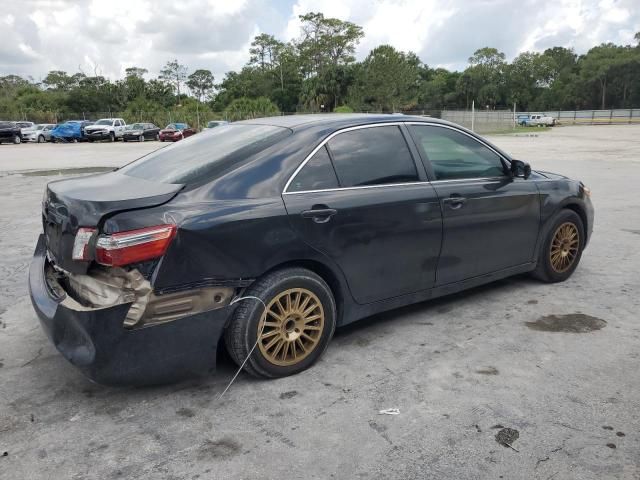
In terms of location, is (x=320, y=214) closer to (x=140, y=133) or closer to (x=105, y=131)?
(x=140, y=133)

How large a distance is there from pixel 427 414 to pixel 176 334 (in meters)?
1.39

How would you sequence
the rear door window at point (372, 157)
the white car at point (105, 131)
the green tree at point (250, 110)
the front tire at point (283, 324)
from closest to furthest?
the front tire at point (283, 324)
the rear door window at point (372, 157)
the white car at point (105, 131)
the green tree at point (250, 110)

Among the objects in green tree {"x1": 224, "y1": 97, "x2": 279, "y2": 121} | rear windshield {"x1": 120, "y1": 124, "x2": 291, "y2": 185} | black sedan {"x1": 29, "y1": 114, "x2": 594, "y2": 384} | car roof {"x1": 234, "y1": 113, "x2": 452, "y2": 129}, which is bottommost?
black sedan {"x1": 29, "y1": 114, "x2": 594, "y2": 384}

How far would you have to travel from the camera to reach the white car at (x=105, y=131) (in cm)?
3941

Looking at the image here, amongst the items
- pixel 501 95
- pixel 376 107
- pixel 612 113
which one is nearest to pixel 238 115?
pixel 376 107

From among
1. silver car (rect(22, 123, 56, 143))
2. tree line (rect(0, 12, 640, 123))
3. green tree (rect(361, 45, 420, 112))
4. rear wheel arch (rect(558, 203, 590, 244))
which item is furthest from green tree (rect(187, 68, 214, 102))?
rear wheel arch (rect(558, 203, 590, 244))

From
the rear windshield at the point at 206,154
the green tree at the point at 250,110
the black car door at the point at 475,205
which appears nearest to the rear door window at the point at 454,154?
the black car door at the point at 475,205

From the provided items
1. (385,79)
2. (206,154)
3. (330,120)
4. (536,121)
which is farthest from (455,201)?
(385,79)

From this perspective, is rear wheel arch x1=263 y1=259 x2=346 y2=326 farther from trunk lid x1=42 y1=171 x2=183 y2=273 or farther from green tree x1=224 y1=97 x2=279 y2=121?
green tree x1=224 y1=97 x2=279 y2=121

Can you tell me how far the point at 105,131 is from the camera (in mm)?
39812

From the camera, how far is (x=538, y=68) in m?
102

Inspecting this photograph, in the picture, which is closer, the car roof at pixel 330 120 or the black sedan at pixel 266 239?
the black sedan at pixel 266 239

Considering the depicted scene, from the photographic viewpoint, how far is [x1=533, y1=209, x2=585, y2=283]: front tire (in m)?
4.95

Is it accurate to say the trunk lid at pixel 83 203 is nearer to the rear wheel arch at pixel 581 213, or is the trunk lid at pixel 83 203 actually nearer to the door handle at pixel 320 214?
the door handle at pixel 320 214
